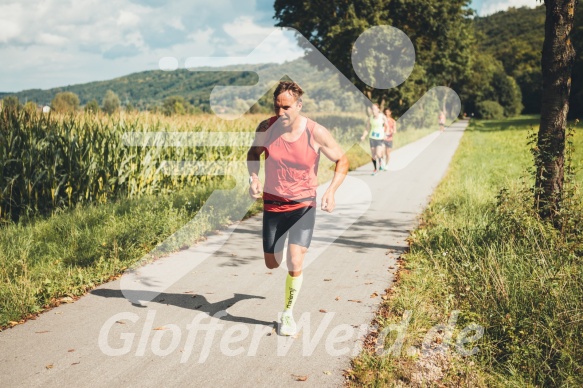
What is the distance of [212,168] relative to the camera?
43.6 feet

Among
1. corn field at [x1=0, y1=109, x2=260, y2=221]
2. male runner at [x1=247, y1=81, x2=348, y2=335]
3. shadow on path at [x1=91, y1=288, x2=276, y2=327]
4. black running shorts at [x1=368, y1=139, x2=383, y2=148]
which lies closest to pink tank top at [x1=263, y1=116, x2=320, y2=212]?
male runner at [x1=247, y1=81, x2=348, y2=335]

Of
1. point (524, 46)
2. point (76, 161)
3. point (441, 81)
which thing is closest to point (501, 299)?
point (76, 161)

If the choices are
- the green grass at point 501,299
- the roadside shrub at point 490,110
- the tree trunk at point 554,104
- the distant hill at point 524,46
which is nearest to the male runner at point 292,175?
the green grass at point 501,299

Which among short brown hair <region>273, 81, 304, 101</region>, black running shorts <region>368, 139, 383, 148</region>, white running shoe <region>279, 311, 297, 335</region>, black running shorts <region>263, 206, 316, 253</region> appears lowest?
white running shoe <region>279, 311, 297, 335</region>

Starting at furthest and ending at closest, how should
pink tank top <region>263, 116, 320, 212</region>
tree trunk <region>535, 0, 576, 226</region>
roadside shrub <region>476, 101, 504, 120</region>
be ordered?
roadside shrub <region>476, 101, 504, 120</region> < tree trunk <region>535, 0, 576, 226</region> < pink tank top <region>263, 116, 320, 212</region>

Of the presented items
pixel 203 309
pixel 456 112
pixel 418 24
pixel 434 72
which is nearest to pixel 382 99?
pixel 418 24

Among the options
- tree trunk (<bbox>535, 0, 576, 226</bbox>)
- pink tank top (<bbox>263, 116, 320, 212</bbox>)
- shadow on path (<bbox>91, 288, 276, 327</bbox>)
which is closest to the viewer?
pink tank top (<bbox>263, 116, 320, 212</bbox>)

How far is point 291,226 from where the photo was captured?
14.3 ft

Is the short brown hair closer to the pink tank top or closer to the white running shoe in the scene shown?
the pink tank top

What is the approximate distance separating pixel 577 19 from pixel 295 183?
51170 millimetres

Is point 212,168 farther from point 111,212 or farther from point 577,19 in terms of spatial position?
point 577,19

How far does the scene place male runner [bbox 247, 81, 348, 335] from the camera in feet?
13.8

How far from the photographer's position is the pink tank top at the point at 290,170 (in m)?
4.24

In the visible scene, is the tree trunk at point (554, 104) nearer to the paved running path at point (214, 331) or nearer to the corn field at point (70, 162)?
the paved running path at point (214, 331)
